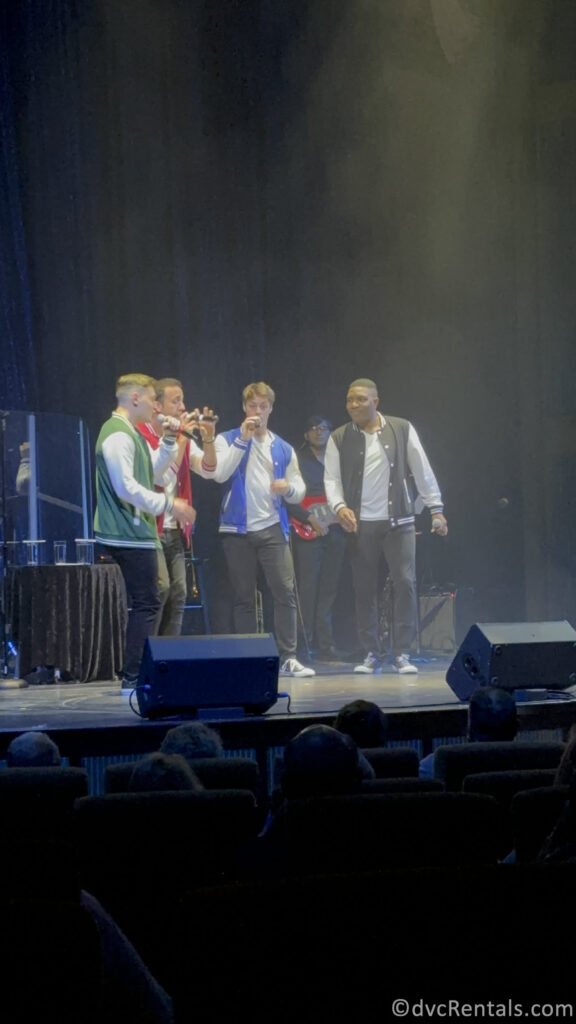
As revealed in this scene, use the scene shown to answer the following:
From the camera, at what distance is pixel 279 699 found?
5.29 meters

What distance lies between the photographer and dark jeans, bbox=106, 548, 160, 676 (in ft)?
18.8

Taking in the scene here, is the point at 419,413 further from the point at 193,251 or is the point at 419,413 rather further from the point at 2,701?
the point at 2,701

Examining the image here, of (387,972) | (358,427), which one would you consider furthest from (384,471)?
(387,972)

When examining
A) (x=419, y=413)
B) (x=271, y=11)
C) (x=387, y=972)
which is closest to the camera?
(x=387, y=972)

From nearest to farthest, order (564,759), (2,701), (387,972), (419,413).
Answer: (387,972) → (564,759) → (2,701) → (419,413)

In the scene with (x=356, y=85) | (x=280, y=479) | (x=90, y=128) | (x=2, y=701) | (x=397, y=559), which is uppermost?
(x=356, y=85)

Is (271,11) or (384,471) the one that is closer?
(384,471)

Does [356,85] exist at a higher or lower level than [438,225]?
higher

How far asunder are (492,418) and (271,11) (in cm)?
395

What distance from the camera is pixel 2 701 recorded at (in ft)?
18.4

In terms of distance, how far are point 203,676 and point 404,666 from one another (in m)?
2.89

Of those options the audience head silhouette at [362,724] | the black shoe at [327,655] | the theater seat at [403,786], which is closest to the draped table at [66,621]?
the black shoe at [327,655]

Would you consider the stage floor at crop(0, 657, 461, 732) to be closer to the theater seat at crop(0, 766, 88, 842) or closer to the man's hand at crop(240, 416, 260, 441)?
the man's hand at crop(240, 416, 260, 441)

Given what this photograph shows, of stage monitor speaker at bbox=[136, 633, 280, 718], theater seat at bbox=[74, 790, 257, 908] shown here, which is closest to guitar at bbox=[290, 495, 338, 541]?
stage monitor speaker at bbox=[136, 633, 280, 718]
